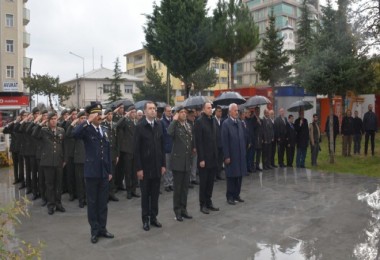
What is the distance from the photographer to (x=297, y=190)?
959 cm

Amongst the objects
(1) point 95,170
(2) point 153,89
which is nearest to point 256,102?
(1) point 95,170

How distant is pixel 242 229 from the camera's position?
659cm

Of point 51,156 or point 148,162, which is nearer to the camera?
point 148,162

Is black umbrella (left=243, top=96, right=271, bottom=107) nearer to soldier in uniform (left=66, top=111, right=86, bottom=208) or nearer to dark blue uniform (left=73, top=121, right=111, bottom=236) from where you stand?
soldier in uniform (left=66, top=111, right=86, bottom=208)

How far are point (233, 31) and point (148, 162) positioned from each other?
575 inches

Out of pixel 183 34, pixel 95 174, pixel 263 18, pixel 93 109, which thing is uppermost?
pixel 263 18

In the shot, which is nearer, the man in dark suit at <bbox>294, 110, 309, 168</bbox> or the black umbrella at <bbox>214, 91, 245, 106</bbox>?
the black umbrella at <bbox>214, 91, 245, 106</bbox>

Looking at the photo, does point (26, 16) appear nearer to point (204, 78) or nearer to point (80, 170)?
point (204, 78)

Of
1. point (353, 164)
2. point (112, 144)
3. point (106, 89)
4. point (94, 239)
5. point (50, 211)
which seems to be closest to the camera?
point (94, 239)

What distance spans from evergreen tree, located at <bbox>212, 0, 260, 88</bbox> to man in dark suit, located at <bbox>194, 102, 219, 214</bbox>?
41.2 feet

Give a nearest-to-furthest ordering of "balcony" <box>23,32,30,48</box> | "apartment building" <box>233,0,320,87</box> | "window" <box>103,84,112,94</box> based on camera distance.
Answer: "balcony" <box>23,32,30,48</box> → "window" <box>103,84,112,94</box> → "apartment building" <box>233,0,320,87</box>

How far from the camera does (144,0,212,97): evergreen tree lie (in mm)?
19203

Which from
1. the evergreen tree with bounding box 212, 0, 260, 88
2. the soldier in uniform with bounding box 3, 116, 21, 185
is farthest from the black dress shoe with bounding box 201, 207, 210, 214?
the evergreen tree with bounding box 212, 0, 260, 88

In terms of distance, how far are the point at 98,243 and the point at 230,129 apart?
3626 millimetres
